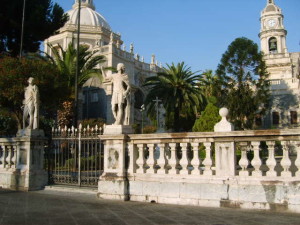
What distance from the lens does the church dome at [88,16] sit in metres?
54.6

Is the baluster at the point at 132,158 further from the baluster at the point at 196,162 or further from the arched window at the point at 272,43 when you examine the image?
the arched window at the point at 272,43

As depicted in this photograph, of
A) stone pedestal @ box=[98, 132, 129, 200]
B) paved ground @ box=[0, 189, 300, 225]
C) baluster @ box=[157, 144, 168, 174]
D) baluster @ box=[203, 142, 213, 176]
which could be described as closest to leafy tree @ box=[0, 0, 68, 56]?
stone pedestal @ box=[98, 132, 129, 200]

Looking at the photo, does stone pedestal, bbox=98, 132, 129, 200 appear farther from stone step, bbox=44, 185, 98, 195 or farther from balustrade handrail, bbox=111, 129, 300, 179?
stone step, bbox=44, 185, 98, 195

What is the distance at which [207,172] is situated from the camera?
23.7ft

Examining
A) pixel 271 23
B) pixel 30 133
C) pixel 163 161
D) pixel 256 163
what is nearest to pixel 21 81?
pixel 30 133

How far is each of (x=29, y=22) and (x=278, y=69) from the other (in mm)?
48631

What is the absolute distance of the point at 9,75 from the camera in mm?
14953

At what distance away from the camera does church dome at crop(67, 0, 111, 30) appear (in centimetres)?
5456

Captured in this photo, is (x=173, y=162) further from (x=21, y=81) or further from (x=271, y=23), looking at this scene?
(x=271, y=23)

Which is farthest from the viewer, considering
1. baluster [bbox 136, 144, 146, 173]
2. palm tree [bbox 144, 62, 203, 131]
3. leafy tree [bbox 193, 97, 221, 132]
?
palm tree [bbox 144, 62, 203, 131]

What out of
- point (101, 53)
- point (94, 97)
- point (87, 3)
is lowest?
point (94, 97)

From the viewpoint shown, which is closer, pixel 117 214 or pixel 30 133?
pixel 117 214

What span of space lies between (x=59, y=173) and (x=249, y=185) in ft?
23.2

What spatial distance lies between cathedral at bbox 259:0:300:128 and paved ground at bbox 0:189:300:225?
3994 centimetres
